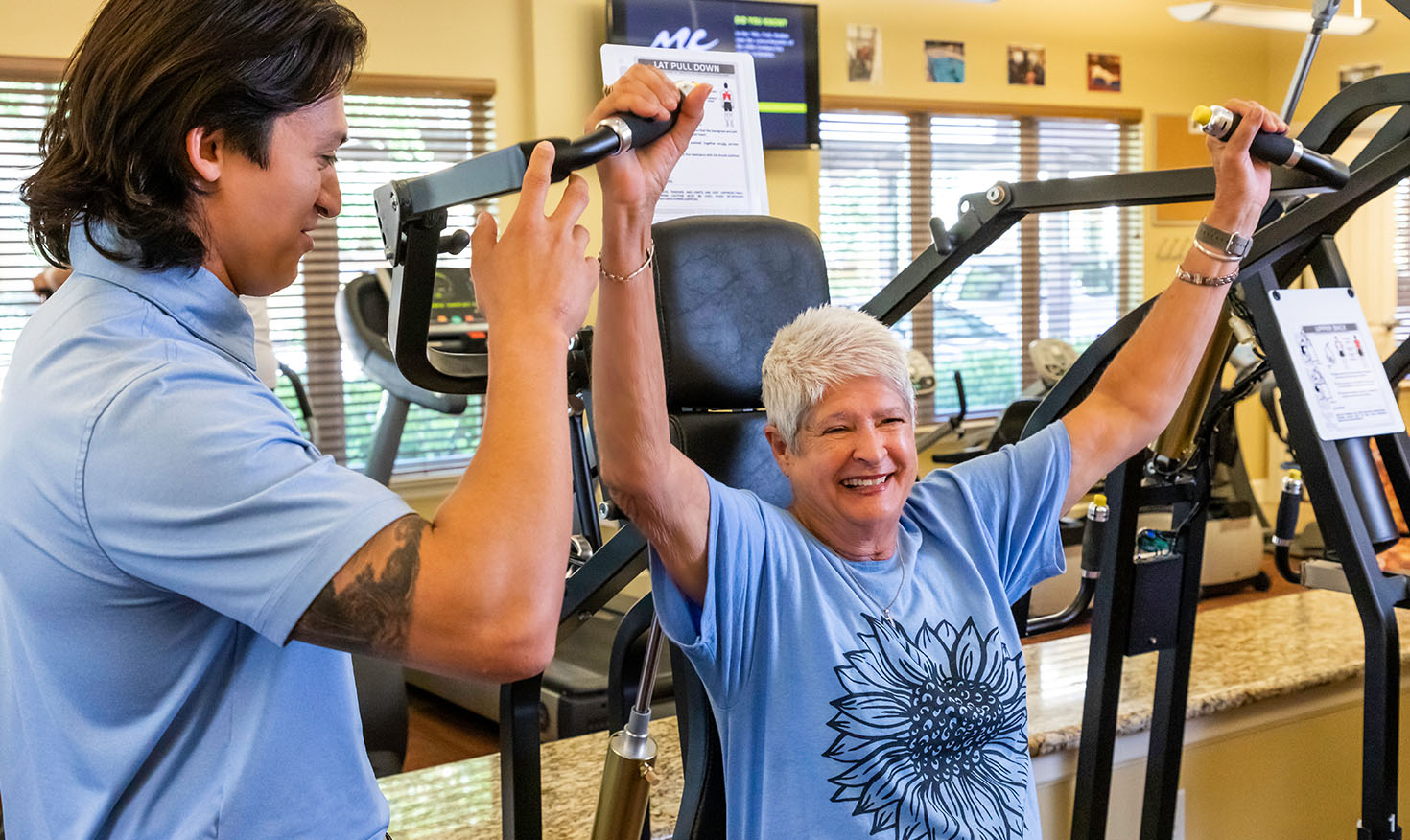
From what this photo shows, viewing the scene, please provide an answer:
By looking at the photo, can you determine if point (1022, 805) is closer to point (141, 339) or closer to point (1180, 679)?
point (1180, 679)

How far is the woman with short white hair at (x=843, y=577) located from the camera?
1310mm

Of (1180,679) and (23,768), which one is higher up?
(23,768)

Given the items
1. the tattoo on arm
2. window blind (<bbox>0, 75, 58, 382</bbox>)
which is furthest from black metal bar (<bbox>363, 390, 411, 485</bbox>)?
the tattoo on arm

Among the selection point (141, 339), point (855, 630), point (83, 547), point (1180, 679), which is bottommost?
point (1180, 679)

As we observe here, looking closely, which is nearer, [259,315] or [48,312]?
[48,312]

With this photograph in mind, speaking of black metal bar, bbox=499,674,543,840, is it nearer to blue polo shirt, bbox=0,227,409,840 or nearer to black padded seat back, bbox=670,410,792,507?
black padded seat back, bbox=670,410,792,507

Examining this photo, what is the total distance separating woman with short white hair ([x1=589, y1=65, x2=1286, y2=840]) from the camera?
1.31 meters

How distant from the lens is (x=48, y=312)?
0.85 metres

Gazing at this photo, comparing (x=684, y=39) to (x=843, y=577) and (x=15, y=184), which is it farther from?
(x=843, y=577)

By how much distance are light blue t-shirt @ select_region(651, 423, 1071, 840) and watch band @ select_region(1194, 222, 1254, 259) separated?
0.55 meters

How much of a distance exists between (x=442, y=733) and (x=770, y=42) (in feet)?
10.8

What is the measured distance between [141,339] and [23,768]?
33cm

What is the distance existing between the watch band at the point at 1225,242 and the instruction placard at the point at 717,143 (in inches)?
23.8

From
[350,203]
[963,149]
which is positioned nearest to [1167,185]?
[350,203]
